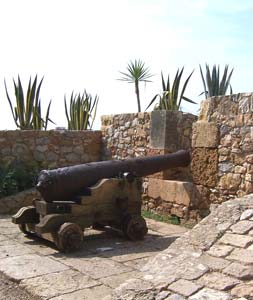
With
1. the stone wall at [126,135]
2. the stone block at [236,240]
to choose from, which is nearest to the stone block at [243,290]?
the stone block at [236,240]

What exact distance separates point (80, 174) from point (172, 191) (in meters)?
2.07

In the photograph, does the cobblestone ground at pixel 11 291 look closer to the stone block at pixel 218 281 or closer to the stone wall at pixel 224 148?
the stone block at pixel 218 281

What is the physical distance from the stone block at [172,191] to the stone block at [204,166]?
18 centimetres

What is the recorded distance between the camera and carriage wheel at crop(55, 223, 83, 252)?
4.94 m

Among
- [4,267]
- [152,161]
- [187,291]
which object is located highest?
[152,161]

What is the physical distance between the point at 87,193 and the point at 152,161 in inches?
43.5

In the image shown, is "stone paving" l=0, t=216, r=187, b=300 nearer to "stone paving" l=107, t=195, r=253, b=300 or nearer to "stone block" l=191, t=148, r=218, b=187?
"stone paving" l=107, t=195, r=253, b=300

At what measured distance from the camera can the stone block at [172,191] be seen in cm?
664

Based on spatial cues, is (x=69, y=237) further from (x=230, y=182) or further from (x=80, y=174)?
(x=230, y=182)

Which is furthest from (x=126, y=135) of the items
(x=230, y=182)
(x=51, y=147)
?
(x=230, y=182)

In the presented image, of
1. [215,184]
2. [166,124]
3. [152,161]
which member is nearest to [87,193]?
[152,161]

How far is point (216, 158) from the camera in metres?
6.31

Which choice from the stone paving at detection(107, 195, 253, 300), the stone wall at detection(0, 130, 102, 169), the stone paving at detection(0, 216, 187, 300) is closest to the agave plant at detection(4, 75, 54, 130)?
the stone wall at detection(0, 130, 102, 169)

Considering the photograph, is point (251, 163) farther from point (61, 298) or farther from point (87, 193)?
point (61, 298)
